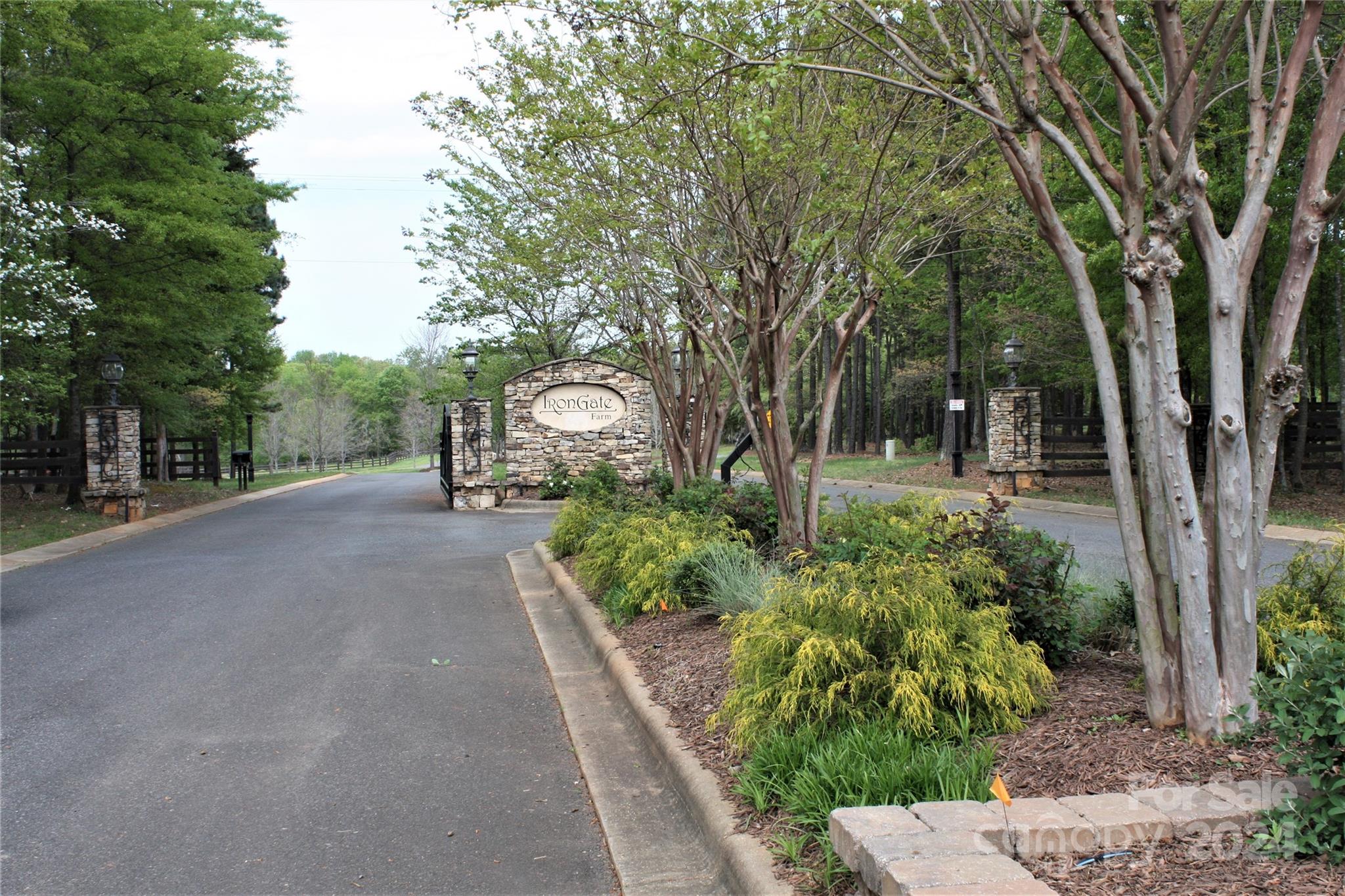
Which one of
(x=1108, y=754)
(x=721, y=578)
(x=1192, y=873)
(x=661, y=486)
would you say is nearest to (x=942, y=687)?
(x=1108, y=754)

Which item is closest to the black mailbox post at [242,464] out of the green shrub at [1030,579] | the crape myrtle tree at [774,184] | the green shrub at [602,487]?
the green shrub at [602,487]

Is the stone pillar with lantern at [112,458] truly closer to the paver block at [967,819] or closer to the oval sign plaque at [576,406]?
the oval sign plaque at [576,406]

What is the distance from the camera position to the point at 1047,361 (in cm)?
2561

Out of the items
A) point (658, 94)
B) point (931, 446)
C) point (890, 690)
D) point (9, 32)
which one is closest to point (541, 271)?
point (658, 94)

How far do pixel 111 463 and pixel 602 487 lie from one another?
34.3 feet

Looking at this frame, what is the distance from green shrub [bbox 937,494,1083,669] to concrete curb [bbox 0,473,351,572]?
38.6 feet

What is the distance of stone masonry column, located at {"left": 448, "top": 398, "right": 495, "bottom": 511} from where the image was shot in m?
20.7

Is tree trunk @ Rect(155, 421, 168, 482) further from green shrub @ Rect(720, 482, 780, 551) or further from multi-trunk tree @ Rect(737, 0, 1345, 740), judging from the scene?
multi-trunk tree @ Rect(737, 0, 1345, 740)

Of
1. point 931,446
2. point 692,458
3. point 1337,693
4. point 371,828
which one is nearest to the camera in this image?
point 1337,693

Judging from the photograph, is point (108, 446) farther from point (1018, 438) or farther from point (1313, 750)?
point (1313, 750)

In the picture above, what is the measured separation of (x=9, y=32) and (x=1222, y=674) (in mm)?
19734

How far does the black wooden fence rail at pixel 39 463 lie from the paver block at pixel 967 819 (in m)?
19.8

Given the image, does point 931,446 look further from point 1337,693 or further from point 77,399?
point 1337,693

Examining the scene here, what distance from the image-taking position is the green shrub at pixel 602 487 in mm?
12773
